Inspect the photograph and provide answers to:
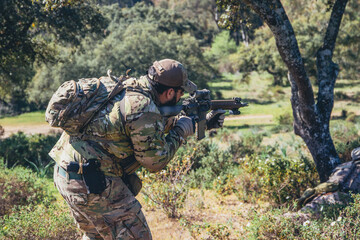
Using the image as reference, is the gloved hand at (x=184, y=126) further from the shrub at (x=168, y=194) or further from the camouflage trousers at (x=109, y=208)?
the shrub at (x=168, y=194)

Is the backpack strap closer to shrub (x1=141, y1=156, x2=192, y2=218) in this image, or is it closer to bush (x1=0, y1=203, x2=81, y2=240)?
bush (x1=0, y1=203, x2=81, y2=240)

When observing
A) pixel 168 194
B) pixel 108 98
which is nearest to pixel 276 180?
pixel 168 194

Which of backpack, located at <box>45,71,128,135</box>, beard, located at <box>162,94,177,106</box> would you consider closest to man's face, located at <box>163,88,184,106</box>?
beard, located at <box>162,94,177,106</box>

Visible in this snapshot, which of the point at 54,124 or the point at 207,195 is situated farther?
the point at 207,195

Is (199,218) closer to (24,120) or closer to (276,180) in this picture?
(276,180)

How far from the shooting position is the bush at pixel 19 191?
5.42 m

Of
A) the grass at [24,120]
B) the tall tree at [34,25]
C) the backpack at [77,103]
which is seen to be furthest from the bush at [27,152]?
the grass at [24,120]

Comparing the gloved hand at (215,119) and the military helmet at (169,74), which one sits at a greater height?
the military helmet at (169,74)

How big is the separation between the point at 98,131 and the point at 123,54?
19.6 m

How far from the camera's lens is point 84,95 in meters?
2.78

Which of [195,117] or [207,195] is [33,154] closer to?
[207,195]

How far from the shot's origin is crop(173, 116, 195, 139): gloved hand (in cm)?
323

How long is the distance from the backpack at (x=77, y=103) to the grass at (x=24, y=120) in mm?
20784

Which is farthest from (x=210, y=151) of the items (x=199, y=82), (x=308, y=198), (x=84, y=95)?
(x=199, y=82)
